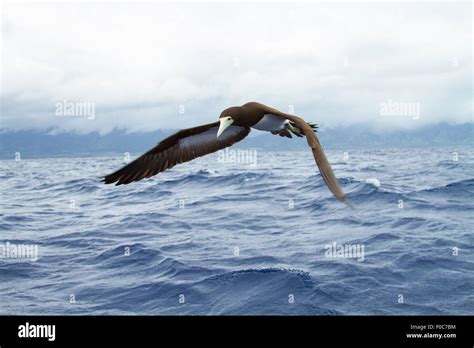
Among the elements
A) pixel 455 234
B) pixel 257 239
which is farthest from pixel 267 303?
pixel 455 234

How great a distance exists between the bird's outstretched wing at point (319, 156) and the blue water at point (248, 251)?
A: 3945 mm

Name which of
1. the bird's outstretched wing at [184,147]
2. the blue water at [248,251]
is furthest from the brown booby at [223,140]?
the blue water at [248,251]

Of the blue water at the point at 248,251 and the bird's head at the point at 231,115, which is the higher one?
the bird's head at the point at 231,115

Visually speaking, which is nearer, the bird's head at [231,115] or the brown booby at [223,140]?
the brown booby at [223,140]

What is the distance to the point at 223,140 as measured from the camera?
1070 cm

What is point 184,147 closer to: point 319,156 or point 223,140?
point 223,140

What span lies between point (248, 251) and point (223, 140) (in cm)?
876

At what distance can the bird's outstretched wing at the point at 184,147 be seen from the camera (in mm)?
10398

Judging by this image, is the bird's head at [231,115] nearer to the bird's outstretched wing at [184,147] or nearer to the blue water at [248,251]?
the bird's outstretched wing at [184,147]

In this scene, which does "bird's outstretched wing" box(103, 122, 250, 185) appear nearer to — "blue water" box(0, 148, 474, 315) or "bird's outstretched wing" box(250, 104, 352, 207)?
"blue water" box(0, 148, 474, 315)

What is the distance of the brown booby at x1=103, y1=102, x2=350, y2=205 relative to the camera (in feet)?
25.9

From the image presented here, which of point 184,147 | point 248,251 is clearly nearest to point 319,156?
point 184,147

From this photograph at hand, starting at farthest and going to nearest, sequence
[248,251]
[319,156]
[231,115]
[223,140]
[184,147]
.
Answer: [248,251] < [184,147] < [223,140] < [231,115] < [319,156]

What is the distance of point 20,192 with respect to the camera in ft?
126
